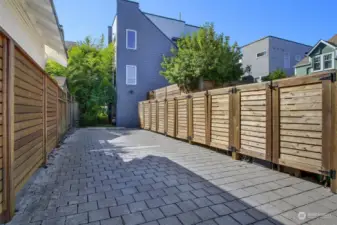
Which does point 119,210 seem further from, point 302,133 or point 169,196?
point 302,133

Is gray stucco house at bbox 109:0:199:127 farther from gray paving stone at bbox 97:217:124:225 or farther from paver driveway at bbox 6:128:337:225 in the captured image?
gray paving stone at bbox 97:217:124:225

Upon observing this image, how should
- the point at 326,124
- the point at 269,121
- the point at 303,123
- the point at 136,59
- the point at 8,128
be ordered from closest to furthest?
1. the point at 8,128
2. the point at 326,124
3. the point at 303,123
4. the point at 269,121
5. the point at 136,59

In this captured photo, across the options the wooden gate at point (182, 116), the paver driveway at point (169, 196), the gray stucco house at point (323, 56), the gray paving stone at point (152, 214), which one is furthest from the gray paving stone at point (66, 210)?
the gray stucco house at point (323, 56)

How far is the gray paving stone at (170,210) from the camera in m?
2.17

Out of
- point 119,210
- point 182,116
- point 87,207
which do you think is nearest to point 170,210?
point 119,210

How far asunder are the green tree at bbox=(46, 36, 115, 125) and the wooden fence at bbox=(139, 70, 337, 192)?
9.49m

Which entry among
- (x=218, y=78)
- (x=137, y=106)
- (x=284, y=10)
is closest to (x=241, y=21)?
(x=284, y=10)

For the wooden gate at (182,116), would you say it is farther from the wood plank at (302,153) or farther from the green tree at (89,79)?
the green tree at (89,79)

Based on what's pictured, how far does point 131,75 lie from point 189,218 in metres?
12.9

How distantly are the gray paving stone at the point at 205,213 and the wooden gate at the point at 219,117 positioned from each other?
2820mm

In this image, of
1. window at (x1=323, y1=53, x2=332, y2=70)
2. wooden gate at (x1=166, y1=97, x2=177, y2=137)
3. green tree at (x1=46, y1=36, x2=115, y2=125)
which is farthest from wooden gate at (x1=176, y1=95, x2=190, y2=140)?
window at (x1=323, y1=53, x2=332, y2=70)

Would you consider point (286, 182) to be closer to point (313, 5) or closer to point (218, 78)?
point (218, 78)

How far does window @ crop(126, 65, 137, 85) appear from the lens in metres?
13.9

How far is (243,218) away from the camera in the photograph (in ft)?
6.77
